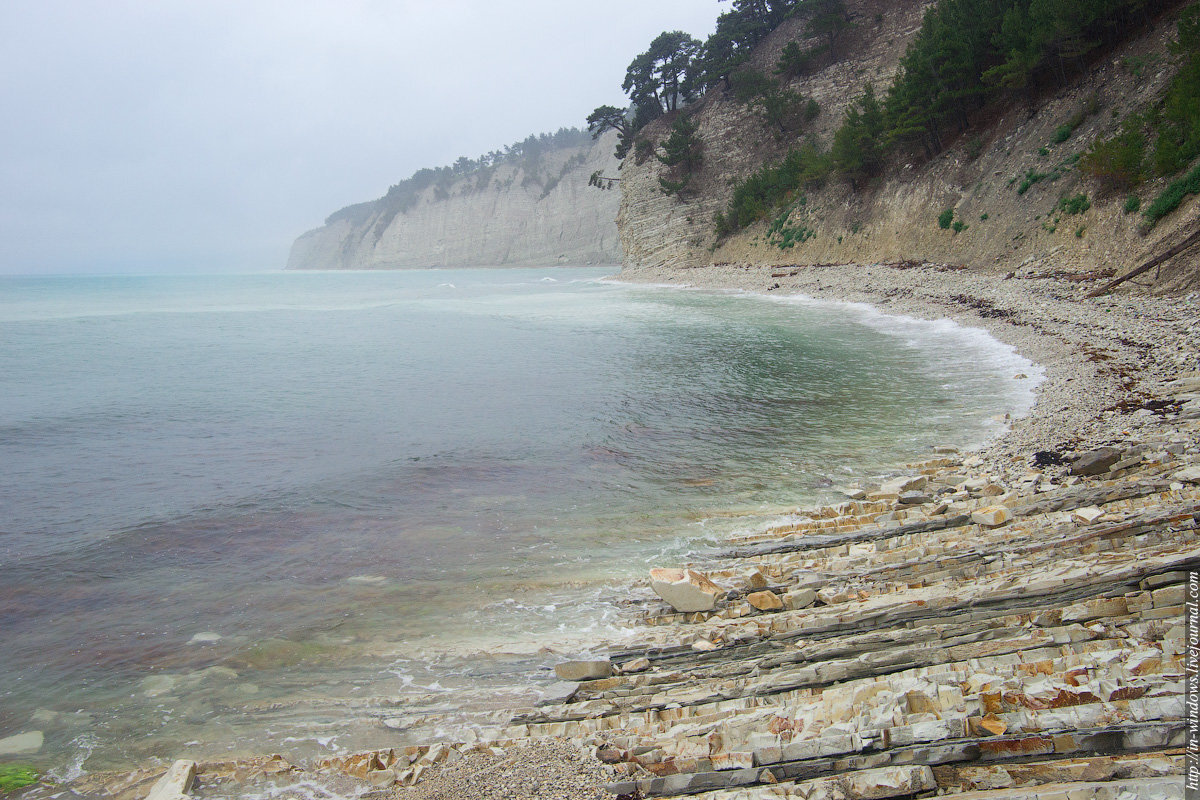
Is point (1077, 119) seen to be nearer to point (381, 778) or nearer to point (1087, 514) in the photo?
point (1087, 514)

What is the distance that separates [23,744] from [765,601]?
5.60 meters

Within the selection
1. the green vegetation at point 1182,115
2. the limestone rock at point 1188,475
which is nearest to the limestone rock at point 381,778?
the limestone rock at point 1188,475

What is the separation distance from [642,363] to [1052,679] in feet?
51.8

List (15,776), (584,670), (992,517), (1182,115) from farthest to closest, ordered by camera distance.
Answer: (1182,115)
(992,517)
(584,670)
(15,776)

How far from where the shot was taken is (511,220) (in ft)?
392

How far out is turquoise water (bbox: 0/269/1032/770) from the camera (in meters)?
5.45

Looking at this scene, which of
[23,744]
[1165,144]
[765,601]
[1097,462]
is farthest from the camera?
[1165,144]

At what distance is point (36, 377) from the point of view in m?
19.8

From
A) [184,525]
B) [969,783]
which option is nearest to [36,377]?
[184,525]

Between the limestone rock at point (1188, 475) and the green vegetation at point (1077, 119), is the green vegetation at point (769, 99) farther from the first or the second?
the limestone rock at point (1188, 475)

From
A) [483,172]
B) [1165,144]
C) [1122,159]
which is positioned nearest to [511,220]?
[483,172]

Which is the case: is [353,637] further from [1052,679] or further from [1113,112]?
[1113,112]

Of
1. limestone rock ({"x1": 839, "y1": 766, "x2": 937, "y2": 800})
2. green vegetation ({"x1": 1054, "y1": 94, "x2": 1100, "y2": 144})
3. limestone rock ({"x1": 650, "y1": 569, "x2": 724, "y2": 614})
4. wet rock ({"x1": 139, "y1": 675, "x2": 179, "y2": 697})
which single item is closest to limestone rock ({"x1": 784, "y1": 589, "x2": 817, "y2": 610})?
limestone rock ({"x1": 650, "y1": 569, "x2": 724, "y2": 614})

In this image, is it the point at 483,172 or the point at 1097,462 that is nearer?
the point at 1097,462
